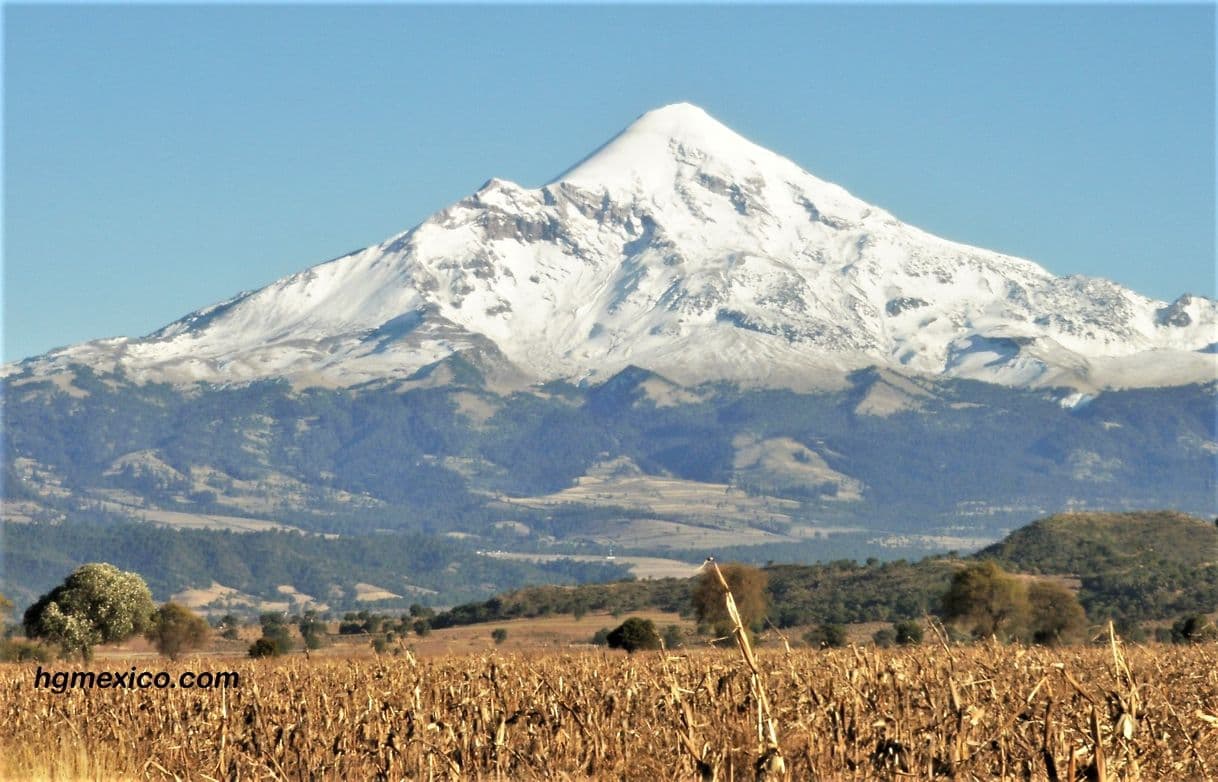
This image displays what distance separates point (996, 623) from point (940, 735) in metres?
100

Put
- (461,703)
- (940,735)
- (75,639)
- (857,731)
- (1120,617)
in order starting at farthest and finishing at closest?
(1120,617) < (75,639) < (461,703) < (857,731) < (940,735)

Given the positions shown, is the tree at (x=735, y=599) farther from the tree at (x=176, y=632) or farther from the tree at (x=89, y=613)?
the tree at (x=176, y=632)

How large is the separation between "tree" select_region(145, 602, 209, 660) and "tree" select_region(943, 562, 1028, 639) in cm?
5775

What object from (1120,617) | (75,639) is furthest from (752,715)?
(1120,617)

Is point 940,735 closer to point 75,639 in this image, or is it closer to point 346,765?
point 346,765

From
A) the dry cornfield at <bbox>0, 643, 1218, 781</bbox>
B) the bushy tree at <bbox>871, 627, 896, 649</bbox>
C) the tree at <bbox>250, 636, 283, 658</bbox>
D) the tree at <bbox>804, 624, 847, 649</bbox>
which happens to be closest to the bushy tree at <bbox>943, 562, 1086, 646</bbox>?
the bushy tree at <bbox>871, 627, 896, 649</bbox>

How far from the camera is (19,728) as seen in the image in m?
52.7

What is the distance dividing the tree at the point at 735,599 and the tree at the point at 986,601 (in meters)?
15.1

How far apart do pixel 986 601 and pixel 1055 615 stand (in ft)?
30.4

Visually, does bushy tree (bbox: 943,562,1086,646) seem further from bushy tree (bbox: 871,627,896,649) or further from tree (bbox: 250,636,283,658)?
tree (bbox: 250,636,283,658)

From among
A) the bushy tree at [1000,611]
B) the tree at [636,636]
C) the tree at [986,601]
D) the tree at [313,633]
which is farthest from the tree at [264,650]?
the tree at [986,601]

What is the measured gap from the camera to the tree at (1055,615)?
134500 mm

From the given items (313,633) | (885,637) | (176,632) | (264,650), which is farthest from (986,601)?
(313,633)

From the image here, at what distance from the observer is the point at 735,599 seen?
433ft
